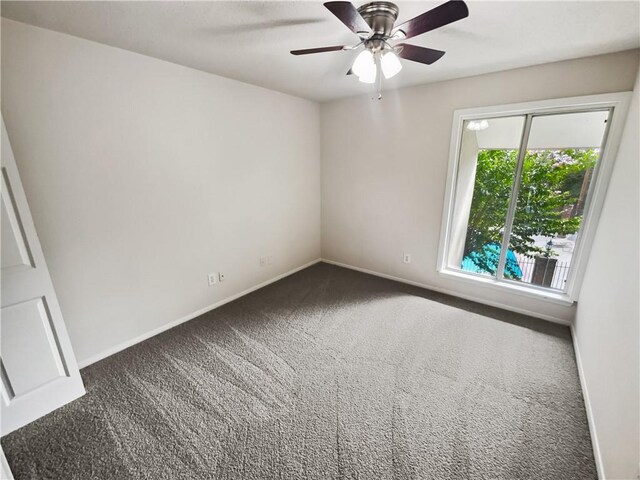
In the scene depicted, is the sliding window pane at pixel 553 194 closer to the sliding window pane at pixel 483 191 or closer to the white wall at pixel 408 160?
the sliding window pane at pixel 483 191

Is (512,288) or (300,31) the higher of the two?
(300,31)

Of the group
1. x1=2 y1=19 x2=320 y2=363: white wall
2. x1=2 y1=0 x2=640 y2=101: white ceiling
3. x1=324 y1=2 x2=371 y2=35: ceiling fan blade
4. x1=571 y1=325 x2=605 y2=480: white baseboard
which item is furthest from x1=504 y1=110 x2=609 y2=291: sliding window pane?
x1=2 y1=19 x2=320 y2=363: white wall

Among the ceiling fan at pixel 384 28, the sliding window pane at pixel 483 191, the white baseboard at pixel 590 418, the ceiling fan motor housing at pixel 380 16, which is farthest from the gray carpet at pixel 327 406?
the ceiling fan motor housing at pixel 380 16

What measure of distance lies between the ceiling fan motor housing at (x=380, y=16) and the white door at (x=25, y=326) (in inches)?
79.8

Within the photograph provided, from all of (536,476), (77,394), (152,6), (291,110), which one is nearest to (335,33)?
(152,6)

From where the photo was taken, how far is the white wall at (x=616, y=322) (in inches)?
46.6

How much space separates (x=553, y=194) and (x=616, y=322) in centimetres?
151

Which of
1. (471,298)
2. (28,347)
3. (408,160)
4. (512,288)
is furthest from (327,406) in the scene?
(408,160)

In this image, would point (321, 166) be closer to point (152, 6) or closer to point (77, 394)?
point (152, 6)

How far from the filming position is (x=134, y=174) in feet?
7.02

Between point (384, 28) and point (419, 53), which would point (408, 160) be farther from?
point (384, 28)

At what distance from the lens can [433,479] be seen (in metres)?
1.33

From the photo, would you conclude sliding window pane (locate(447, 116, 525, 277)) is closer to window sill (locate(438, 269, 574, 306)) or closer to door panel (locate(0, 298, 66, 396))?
window sill (locate(438, 269, 574, 306))

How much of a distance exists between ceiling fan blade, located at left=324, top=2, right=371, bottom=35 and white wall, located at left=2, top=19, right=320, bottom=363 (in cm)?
169
